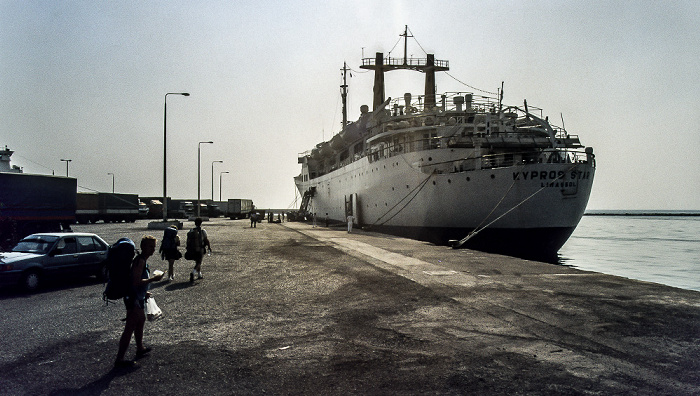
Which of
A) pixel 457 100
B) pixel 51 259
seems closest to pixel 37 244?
pixel 51 259

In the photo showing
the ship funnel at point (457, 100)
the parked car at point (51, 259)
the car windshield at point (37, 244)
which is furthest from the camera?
the ship funnel at point (457, 100)

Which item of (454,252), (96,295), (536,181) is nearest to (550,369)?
(96,295)

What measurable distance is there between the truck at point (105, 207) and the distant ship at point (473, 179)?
28.9 meters

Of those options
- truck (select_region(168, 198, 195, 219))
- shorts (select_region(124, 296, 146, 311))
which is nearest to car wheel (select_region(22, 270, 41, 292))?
shorts (select_region(124, 296, 146, 311))

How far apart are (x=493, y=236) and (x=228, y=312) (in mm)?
19547

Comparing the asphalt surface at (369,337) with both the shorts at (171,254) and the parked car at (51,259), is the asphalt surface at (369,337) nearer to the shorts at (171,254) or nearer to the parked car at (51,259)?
the parked car at (51,259)

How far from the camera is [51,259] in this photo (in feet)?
38.4

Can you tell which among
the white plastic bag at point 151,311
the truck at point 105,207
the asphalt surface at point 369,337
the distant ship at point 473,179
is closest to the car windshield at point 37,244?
the asphalt surface at point 369,337

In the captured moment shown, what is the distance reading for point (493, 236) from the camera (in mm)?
25641

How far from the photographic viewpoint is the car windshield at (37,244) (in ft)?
39.1

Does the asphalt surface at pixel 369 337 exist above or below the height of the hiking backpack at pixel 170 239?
below

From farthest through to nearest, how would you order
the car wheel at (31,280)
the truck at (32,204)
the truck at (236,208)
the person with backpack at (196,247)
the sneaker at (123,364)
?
the truck at (236,208) < the truck at (32,204) < the person with backpack at (196,247) < the car wheel at (31,280) < the sneaker at (123,364)

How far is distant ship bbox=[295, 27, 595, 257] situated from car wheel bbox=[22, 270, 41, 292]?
52.1 ft

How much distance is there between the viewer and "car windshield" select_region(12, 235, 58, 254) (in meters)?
11.9
